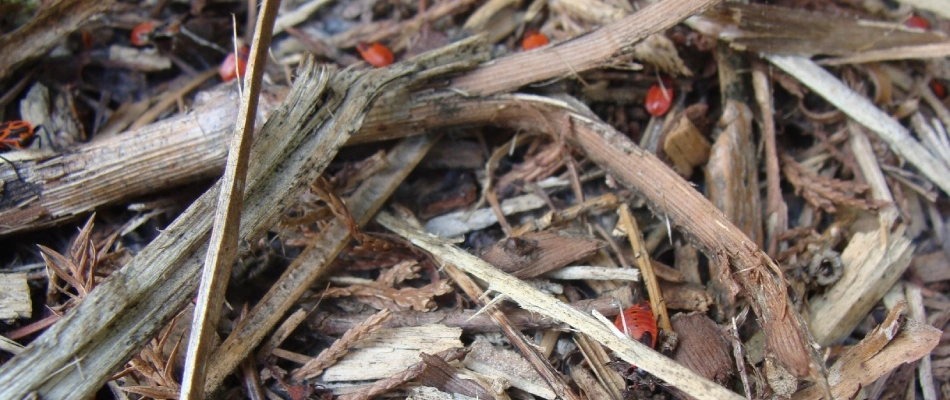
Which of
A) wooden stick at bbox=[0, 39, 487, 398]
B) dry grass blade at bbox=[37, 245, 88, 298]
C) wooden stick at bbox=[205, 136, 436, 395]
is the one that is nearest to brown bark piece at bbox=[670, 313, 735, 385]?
wooden stick at bbox=[205, 136, 436, 395]

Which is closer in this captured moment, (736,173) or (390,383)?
(390,383)

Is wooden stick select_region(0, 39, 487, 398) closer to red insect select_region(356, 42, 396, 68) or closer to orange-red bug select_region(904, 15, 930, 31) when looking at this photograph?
red insect select_region(356, 42, 396, 68)

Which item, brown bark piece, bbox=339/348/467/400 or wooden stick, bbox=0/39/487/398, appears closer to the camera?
wooden stick, bbox=0/39/487/398

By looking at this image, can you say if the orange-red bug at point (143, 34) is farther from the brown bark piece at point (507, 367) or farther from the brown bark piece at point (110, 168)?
the brown bark piece at point (507, 367)

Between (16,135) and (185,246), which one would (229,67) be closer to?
(16,135)

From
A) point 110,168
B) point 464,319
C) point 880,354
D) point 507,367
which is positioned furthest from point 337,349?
point 880,354

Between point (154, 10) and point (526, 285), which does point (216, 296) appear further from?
point (154, 10)

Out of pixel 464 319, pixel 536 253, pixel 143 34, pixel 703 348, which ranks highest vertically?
pixel 143 34
